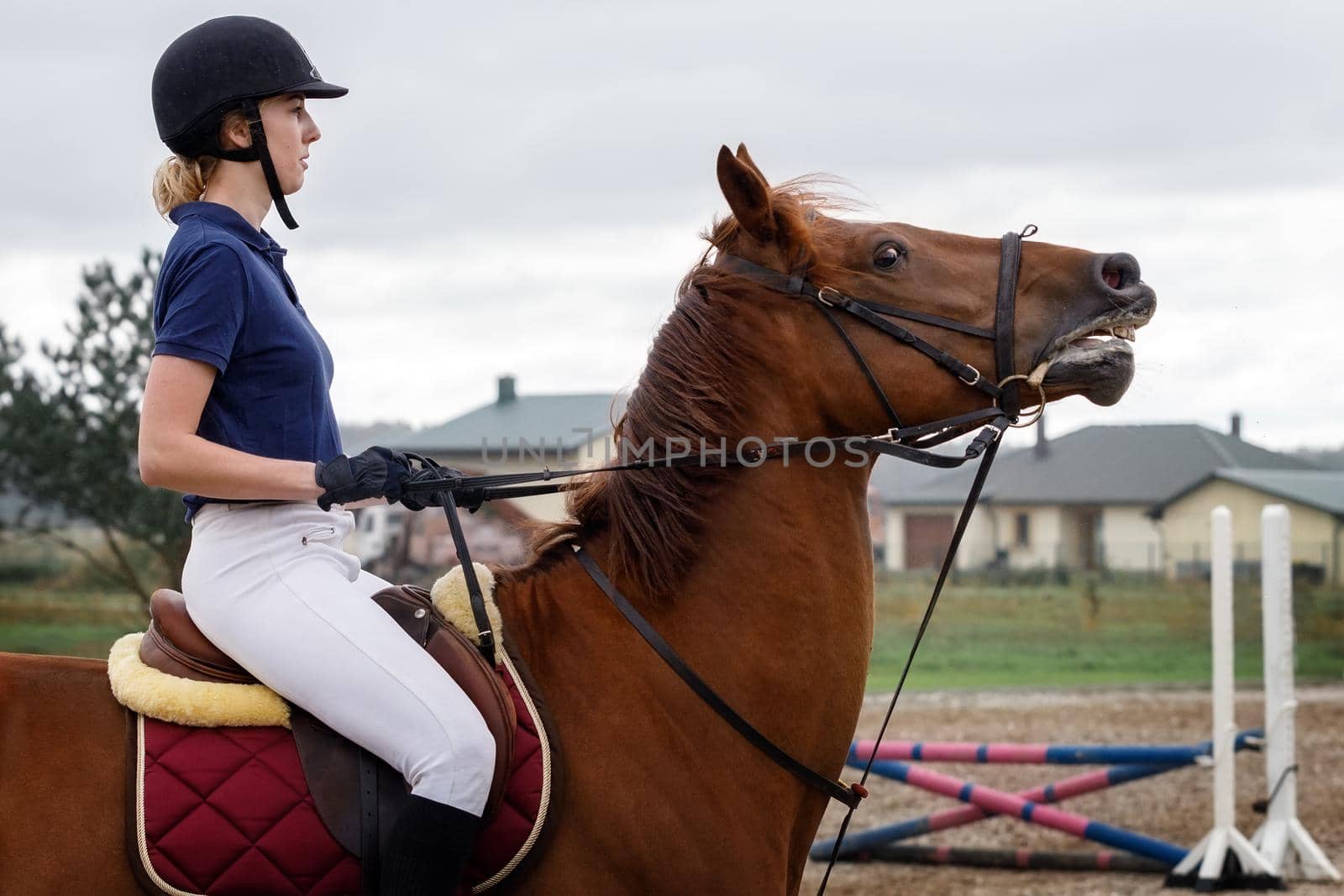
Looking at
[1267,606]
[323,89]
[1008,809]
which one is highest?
[323,89]

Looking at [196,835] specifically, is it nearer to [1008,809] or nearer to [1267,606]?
[1008,809]

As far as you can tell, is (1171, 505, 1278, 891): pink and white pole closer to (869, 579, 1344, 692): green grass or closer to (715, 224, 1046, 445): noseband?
(715, 224, 1046, 445): noseband

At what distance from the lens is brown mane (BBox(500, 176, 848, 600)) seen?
2625mm

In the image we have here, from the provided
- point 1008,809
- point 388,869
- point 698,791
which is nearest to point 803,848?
point 698,791

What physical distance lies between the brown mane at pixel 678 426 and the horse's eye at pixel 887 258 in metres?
0.15

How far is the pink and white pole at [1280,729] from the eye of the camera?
6871 millimetres

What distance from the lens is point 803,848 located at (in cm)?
260

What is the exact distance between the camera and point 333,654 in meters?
2.25

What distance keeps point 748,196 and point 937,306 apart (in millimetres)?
489

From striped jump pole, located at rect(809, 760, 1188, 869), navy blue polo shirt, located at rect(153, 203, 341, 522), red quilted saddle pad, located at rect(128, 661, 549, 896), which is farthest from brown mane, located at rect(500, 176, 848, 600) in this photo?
striped jump pole, located at rect(809, 760, 1188, 869)

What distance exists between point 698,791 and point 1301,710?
12521mm

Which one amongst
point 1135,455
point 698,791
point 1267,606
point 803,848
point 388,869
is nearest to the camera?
point 388,869

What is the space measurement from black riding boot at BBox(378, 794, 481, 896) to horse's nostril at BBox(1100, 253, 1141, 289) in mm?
1764

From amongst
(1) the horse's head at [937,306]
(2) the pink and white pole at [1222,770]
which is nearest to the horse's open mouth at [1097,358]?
(1) the horse's head at [937,306]
